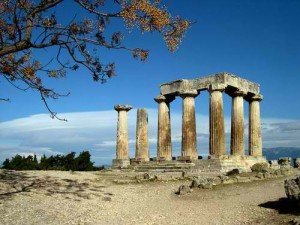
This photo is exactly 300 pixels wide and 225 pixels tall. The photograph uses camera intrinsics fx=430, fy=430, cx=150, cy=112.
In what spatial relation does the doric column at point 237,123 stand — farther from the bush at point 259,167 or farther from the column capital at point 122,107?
the column capital at point 122,107

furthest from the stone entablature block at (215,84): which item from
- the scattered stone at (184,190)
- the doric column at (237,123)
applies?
the scattered stone at (184,190)

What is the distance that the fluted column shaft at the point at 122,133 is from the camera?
105 ft

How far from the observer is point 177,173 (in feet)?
80.8

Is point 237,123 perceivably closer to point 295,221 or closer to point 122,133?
point 122,133

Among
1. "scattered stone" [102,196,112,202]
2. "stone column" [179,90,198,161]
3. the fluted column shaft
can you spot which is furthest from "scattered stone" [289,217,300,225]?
the fluted column shaft

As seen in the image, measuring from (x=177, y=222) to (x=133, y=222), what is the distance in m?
1.28

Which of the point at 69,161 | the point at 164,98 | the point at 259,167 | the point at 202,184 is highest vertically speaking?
the point at 164,98

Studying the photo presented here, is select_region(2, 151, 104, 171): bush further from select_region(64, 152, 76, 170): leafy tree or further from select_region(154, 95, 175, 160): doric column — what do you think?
select_region(154, 95, 175, 160): doric column

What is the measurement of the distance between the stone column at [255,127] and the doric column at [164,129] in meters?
5.95

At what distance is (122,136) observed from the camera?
107ft

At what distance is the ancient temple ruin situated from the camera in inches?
1089

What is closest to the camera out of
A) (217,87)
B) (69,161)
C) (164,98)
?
(217,87)

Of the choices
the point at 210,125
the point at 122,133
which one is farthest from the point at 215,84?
the point at 122,133

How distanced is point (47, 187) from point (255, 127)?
18851 millimetres
